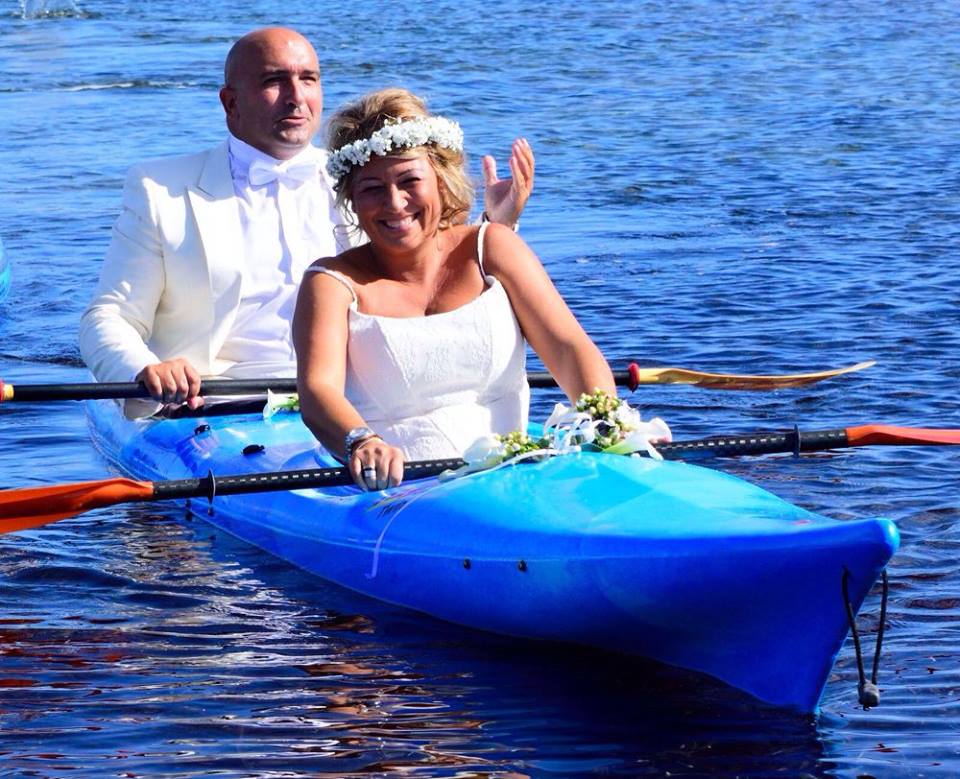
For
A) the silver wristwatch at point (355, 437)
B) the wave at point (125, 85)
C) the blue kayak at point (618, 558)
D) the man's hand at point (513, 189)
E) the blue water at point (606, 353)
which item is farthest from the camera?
the wave at point (125, 85)

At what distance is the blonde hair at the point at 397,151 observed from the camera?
15.1ft

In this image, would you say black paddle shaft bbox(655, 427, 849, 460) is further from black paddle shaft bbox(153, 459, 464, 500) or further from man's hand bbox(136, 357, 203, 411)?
man's hand bbox(136, 357, 203, 411)

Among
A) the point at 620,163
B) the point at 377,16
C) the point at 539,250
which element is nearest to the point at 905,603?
the point at 539,250

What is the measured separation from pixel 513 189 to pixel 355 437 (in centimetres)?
144

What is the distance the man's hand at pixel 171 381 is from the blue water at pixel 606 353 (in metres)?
0.61

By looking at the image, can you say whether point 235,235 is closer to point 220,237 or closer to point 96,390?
point 220,237

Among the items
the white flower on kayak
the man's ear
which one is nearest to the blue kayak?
the white flower on kayak

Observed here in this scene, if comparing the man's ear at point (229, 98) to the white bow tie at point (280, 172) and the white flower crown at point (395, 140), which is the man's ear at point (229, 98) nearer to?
the white bow tie at point (280, 172)

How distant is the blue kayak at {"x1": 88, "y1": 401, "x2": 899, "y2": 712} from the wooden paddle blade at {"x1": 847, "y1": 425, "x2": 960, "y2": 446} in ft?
1.29

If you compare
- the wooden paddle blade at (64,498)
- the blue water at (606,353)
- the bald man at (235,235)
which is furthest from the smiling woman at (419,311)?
the bald man at (235,235)

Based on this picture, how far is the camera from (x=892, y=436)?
4.76 m

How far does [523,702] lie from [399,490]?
2.45ft

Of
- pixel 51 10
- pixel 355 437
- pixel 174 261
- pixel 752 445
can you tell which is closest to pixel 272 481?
pixel 355 437

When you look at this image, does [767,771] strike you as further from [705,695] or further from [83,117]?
[83,117]
